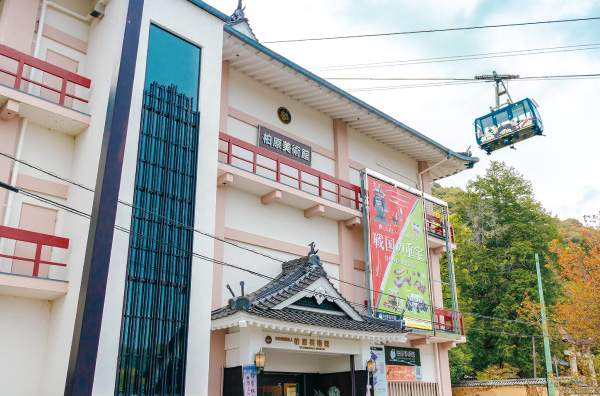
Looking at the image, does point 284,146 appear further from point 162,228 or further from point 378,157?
point 162,228

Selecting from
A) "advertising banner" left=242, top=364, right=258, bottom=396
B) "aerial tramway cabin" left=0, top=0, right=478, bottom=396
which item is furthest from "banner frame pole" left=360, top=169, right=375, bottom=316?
"advertising banner" left=242, top=364, right=258, bottom=396

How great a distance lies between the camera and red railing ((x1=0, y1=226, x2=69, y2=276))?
387 inches

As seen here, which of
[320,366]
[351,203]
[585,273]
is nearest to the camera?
[320,366]

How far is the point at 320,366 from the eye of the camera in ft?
48.3

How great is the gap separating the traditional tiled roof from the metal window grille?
1374 millimetres

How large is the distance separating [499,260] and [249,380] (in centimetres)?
2448

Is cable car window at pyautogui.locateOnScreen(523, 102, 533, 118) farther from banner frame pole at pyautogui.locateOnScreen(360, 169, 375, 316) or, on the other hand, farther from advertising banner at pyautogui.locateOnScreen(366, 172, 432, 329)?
banner frame pole at pyautogui.locateOnScreen(360, 169, 375, 316)

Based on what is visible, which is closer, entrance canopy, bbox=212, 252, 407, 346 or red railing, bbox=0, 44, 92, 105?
red railing, bbox=0, 44, 92, 105

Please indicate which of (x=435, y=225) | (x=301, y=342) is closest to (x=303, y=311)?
(x=301, y=342)

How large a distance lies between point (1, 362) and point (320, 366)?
8122 mm

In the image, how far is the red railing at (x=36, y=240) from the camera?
387 inches

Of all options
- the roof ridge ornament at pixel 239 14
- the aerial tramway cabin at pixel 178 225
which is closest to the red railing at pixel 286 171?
the aerial tramway cabin at pixel 178 225

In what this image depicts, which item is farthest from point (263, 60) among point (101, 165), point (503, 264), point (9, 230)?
point (503, 264)

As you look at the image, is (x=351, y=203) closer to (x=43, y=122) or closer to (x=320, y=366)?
(x=320, y=366)
